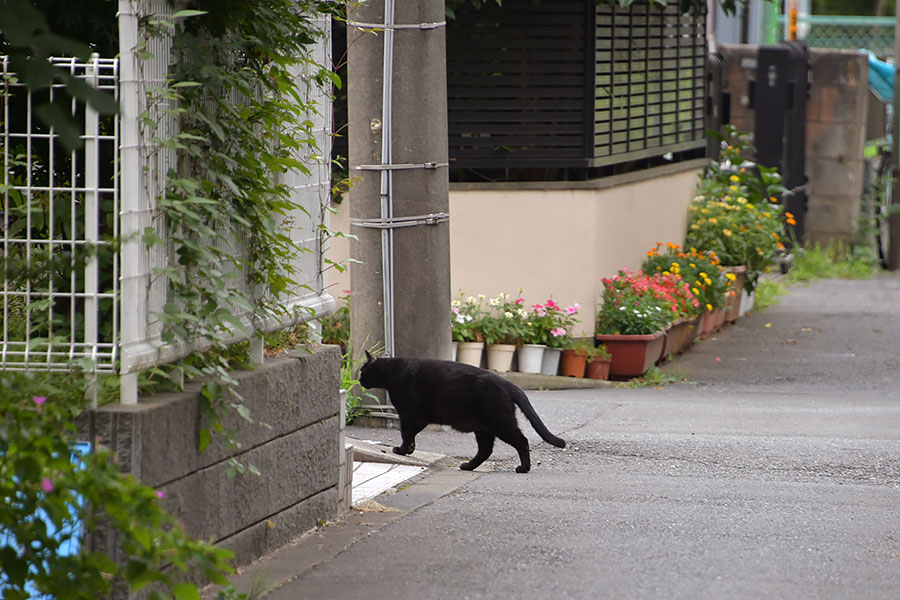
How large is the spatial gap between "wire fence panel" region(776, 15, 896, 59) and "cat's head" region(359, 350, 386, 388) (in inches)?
805

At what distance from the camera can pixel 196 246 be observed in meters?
4.08

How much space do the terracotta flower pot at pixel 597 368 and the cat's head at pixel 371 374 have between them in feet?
11.9

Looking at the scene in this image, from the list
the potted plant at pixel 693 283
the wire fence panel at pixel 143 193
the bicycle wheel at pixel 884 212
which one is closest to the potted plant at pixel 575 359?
the potted plant at pixel 693 283

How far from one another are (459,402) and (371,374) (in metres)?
0.66

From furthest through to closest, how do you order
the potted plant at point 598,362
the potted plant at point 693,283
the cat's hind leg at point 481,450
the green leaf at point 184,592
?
the potted plant at point 693,283 < the potted plant at point 598,362 < the cat's hind leg at point 481,450 < the green leaf at point 184,592

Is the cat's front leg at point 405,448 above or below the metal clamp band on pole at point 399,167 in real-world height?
below

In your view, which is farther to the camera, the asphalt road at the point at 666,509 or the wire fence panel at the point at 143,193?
the asphalt road at the point at 666,509

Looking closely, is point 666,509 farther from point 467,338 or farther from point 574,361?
point 574,361

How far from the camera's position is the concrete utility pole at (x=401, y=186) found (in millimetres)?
7660

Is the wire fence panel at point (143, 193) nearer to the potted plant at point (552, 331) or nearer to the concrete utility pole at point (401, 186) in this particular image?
the concrete utility pole at point (401, 186)

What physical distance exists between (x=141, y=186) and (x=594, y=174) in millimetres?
7496

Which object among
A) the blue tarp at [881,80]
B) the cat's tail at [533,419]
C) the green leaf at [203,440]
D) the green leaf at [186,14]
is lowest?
the cat's tail at [533,419]

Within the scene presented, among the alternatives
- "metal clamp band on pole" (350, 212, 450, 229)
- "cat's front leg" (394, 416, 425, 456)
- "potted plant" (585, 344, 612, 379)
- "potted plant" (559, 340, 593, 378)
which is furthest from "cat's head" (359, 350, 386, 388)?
"potted plant" (585, 344, 612, 379)

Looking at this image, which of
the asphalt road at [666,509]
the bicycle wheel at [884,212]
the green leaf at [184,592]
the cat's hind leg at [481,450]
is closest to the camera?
the green leaf at [184,592]
